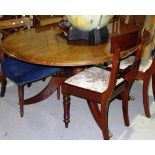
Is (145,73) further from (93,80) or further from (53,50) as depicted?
(53,50)

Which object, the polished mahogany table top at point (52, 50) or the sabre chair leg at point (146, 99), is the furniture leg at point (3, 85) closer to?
the polished mahogany table top at point (52, 50)

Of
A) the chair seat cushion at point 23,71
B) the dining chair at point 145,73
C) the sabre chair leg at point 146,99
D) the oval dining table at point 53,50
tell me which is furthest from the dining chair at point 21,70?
the sabre chair leg at point 146,99

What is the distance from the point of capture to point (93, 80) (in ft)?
7.11

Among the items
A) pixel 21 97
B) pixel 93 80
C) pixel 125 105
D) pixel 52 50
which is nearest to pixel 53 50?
pixel 52 50

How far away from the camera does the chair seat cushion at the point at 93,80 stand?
2.10 m

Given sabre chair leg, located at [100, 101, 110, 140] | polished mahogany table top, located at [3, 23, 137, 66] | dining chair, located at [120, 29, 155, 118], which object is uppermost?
polished mahogany table top, located at [3, 23, 137, 66]

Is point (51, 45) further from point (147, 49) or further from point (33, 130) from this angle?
point (147, 49)

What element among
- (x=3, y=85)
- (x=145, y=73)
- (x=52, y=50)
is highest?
(x=52, y=50)

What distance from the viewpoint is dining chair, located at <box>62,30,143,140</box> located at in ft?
6.15

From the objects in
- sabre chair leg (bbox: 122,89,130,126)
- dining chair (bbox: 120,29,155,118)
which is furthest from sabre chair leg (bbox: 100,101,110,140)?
dining chair (bbox: 120,29,155,118)

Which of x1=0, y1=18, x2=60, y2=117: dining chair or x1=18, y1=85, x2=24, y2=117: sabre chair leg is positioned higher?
x1=0, y1=18, x2=60, y2=117: dining chair

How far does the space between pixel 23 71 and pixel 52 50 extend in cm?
43

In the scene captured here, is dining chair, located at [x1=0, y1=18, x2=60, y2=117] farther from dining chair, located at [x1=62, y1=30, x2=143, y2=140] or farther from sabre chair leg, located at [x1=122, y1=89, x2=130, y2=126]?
sabre chair leg, located at [x1=122, y1=89, x2=130, y2=126]
